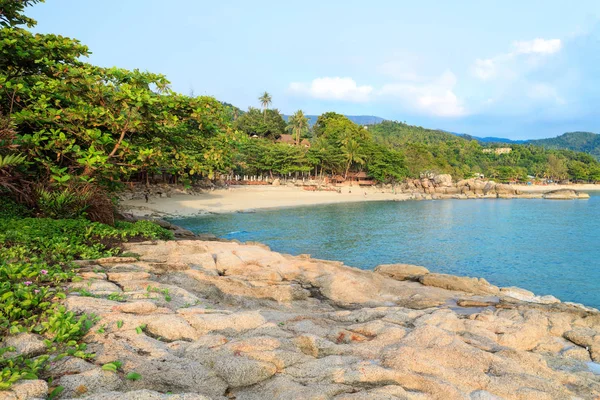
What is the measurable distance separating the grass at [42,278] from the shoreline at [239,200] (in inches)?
669

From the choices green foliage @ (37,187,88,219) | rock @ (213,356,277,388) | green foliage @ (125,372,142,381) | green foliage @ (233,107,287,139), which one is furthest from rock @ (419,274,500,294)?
green foliage @ (233,107,287,139)

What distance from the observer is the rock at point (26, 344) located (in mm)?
3660

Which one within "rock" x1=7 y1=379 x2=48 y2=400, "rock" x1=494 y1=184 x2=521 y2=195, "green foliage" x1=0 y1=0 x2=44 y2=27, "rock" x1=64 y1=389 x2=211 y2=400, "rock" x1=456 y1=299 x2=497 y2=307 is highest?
"green foliage" x1=0 y1=0 x2=44 y2=27

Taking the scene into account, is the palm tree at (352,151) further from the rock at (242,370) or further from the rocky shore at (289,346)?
the rock at (242,370)

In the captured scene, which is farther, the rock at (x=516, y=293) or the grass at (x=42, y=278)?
the rock at (x=516, y=293)

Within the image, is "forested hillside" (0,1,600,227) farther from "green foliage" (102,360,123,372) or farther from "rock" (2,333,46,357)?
"green foliage" (102,360,123,372)

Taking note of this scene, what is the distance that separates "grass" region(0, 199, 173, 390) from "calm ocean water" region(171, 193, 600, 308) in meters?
11.5

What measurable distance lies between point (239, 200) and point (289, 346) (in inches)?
1562

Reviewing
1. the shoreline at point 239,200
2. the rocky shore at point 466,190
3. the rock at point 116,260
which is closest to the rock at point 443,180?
the rocky shore at point 466,190

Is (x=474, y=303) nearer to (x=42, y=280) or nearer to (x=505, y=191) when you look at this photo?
(x=42, y=280)

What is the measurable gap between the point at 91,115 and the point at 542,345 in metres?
11.1

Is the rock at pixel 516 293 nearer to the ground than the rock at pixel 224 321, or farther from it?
nearer to the ground

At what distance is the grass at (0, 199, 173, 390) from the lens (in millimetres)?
3611

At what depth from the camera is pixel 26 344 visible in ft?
12.3
